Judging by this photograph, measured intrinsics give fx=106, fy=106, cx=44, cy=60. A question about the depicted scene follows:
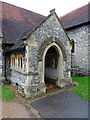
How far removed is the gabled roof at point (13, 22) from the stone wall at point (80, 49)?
591cm

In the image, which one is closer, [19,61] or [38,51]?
[38,51]

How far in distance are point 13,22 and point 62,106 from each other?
1080 centimetres

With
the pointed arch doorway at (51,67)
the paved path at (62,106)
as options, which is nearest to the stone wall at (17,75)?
the paved path at (62,106)

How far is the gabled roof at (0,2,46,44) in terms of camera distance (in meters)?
10.8

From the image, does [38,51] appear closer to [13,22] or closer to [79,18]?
[13,22]

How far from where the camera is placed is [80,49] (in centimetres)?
1354

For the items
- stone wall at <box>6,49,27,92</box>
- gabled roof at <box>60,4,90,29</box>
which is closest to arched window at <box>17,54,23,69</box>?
stone wall at <box>6,49,27,92</box>

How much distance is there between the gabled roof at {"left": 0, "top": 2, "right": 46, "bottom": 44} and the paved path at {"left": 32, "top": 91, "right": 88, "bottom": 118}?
6.46 metres

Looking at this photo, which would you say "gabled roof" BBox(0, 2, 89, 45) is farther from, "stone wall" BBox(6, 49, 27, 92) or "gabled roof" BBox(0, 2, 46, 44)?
"stone wall" BBox(6, 49, 27, 92)

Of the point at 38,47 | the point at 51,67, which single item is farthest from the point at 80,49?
the point at 38,47

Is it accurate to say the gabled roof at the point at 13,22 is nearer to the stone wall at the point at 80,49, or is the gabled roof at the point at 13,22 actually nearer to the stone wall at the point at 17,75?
the stone wall at the point at 17,75

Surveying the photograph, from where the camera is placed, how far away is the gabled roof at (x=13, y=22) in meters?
10.8

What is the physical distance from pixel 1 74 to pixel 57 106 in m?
6.48

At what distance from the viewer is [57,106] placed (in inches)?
248
